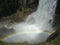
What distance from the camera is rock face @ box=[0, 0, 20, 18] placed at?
2641 centimetres

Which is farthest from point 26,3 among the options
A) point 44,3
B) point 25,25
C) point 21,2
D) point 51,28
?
point 51,28

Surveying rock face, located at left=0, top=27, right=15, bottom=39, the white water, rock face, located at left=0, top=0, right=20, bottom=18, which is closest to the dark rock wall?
the white water

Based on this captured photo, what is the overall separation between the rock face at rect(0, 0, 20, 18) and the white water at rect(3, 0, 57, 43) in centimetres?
250

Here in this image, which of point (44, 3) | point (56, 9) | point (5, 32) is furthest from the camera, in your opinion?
point (44, 3)

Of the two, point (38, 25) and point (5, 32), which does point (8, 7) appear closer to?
point (38, 25)

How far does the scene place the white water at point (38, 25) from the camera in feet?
63.6

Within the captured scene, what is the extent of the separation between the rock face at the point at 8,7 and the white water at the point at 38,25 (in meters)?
2.50

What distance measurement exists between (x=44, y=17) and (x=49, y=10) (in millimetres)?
993

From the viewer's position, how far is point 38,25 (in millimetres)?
23672

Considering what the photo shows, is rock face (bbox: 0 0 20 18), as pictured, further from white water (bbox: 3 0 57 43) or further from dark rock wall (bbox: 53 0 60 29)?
dark rock wall (bbox: 53 0 60 29)

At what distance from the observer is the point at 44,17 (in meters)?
25.5

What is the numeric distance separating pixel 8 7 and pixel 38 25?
5021 millimetres

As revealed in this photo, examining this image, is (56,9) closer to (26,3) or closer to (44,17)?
(44,17)

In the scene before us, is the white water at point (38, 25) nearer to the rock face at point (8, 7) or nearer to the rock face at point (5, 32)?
the rock face at point (5, 32)
